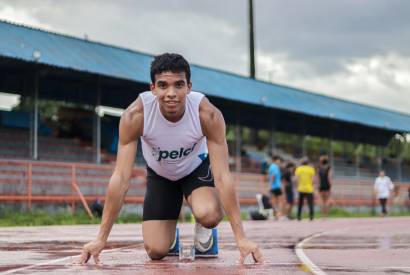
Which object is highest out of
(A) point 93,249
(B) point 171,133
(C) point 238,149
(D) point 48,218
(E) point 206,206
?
(C) point 238,149

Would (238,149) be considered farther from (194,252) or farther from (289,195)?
(194,252)

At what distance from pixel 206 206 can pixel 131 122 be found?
1.10m

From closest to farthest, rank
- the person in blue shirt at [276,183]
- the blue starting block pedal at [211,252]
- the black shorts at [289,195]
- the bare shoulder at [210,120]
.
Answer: the bare shoulder at [210,120] < the blue starting block pedal at [211,252] < the person in blue shirt at [276,183] < the black shorts at [289,195]

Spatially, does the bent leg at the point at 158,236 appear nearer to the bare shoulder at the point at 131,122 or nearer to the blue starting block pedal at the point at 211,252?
the blue starting block pedal at the point at 211,252

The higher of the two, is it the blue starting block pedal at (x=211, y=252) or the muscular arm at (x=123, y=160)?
the muscular arm at (x=123, y=160)

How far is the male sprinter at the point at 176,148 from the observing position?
21.9ft

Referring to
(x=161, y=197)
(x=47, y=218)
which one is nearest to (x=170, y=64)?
(x=161, y=197)

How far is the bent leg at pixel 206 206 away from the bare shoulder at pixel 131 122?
96cm

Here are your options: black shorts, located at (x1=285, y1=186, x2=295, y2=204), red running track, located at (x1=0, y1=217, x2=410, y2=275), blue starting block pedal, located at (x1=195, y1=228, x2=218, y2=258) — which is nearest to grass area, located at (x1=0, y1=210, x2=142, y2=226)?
black shorts, located at (x1=285, y1=186, x2=295, y2=204)

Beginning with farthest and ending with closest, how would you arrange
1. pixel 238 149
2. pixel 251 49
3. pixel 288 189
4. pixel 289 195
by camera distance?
pixel 251 49 < pixel 238 149 < pixel 288 189 < pixel 289 195

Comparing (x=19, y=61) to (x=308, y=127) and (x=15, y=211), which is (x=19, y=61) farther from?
(x=308, y=127)

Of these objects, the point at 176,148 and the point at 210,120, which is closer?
the point at 210,120

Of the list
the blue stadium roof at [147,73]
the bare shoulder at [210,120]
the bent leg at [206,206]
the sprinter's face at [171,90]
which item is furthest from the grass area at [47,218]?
the sprinter's face at [171,90]

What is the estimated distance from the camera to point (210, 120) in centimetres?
694
